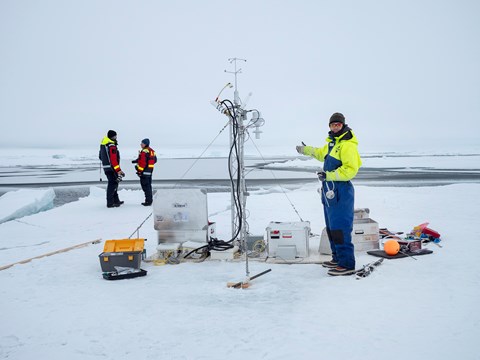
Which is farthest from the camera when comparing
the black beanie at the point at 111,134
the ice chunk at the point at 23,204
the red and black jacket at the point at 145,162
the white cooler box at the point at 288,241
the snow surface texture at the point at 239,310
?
the red and black jacket at the point at 145,162

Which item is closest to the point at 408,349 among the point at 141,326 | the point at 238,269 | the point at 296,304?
the point at 296,304

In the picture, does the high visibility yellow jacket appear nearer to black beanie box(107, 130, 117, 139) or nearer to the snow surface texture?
the snow surface texture

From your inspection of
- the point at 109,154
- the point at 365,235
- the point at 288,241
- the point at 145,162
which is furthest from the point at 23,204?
the point at 365,235

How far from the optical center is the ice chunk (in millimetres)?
9006

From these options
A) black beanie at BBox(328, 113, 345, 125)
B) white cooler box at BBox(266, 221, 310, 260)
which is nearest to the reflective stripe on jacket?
white cooler box at BBox(266, 221, 310, 260)

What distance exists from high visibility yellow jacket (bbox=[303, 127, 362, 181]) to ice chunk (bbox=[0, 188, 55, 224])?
7.55 metres

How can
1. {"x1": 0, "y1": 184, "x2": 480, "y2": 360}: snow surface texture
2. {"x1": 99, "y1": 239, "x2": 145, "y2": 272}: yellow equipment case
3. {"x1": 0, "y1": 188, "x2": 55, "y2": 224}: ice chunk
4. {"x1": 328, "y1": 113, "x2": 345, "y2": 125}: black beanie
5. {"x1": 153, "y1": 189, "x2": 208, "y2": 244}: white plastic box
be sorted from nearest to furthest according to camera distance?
{"x1": 0, "y1": 184, "x2": 480, "y2": 360}: snow surface texture
{"x1": 328, "y1": 113, "x2": 345, "y2": 125}: black beanie
{"x1": 99, "y1": 239, "x2": 145, "y2": 272}: yellow equipment case
{"x1": 153, "y1": 189, "x2": 208, "y2": 244}: white plastic box
{"x1": 0, "y1": 188, "x2": 55, "y2": 224}: ice chunk

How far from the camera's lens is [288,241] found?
4.98 meters

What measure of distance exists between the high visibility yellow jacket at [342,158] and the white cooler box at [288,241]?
92 centimetres

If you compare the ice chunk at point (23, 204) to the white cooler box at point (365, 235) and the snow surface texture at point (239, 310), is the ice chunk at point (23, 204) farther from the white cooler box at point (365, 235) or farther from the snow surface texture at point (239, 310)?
the white cooler box at point (365, 235)

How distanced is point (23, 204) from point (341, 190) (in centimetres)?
853

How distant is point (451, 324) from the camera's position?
297cm

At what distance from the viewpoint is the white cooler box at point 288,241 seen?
490 cm

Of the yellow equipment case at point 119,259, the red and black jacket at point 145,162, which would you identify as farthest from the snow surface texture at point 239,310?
the red and black jacket at point 145,162
